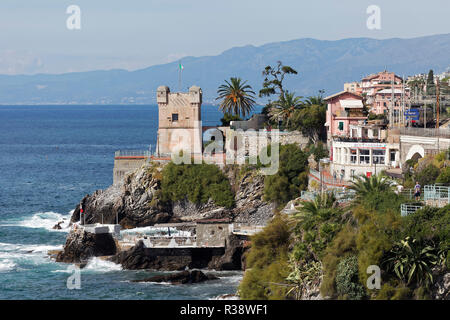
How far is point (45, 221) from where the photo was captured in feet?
314

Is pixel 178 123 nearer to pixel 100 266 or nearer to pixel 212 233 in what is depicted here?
pixel 212 233

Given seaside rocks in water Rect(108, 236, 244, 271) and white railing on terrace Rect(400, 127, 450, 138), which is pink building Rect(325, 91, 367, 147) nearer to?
white railing on terrace Rect(400, 127, 450, 138)

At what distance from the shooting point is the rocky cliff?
84625 millimetres

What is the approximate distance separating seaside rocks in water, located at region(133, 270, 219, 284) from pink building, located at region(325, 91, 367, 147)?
26692mm

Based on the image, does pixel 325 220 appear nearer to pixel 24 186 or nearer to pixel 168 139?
pixel 168 139

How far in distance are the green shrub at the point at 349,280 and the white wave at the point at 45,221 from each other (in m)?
45.3

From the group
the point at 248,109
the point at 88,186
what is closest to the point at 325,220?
the point at 248,109

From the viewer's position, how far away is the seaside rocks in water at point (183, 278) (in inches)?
2571

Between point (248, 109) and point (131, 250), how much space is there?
35359mm

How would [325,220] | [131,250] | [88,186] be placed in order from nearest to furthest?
1. [325,220]
2. [131,250]
3. [88,186]

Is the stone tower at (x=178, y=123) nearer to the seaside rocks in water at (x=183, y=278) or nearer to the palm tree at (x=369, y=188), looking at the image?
the seaside rocks in water at (x=183, y=278)

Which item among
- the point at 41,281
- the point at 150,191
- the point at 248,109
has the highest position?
the point at 248,109

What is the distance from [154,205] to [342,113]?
20.9 meters

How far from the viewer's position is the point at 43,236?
8612cm
